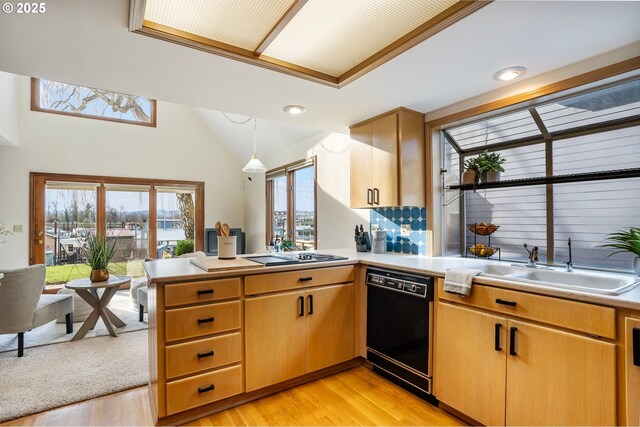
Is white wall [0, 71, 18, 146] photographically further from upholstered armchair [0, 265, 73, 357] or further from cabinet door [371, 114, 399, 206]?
cabinet door [371, 114, 399, 206]

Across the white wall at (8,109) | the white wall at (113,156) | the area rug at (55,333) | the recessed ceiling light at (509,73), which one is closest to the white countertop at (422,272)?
the recessed ceiling light at (509,73)

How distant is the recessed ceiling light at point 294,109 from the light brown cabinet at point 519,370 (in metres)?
1.89

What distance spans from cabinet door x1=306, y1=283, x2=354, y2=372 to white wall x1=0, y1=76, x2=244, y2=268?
4.70 meters

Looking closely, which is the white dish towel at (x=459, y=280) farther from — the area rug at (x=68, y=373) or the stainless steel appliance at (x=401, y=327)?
the area rug at (x=68, y=373)

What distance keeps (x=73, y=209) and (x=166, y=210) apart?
1.42 meters

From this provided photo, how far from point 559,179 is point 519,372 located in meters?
1.26

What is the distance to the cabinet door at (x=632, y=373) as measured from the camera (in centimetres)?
129

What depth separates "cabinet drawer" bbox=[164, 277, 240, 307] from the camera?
1849 mm

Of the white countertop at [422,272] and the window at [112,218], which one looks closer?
the white countertop at [422,272]

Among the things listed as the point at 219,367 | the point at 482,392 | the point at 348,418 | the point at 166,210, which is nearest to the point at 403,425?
the point at 348,418

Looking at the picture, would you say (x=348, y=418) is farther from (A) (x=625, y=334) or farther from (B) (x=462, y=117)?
(B) (x=462, y=117)

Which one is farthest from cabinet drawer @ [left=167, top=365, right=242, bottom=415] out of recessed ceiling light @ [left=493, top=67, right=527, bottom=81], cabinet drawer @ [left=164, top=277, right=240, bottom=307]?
recessed ceiling light @ [left=493, top=67, right=527, bottom=81]

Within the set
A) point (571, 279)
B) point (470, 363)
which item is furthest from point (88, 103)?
point (571, 279)

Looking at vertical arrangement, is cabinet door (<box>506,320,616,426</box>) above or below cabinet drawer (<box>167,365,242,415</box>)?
above
